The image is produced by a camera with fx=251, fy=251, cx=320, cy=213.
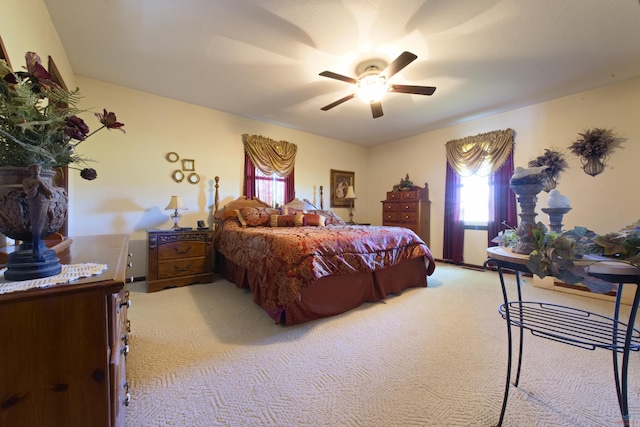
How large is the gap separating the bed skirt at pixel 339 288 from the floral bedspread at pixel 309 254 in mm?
134

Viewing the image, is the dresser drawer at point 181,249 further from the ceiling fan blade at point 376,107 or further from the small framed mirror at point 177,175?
the ceiling fan blade at point 376,107

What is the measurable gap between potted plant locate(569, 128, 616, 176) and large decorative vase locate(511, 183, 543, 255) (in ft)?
10.4

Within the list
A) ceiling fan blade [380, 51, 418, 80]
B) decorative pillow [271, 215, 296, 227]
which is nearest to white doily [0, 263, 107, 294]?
ceiling fan blade [380, 51, 418, 80]

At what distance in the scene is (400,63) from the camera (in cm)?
223

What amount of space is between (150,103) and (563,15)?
4705 millimetres

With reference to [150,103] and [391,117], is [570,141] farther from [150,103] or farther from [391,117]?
[150,103]

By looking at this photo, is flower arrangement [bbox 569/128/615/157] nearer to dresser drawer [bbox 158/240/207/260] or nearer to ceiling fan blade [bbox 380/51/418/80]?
ceiling fan blade [bbox 380/51/418/80]

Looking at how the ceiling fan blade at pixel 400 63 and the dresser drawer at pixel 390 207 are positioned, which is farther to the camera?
the dresser drawer at pixel 390 207

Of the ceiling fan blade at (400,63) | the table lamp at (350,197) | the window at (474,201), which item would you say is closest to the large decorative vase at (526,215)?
the ceiling fan blade at (400,63)

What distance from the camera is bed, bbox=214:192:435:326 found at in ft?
7.37

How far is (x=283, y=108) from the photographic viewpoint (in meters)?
4.04

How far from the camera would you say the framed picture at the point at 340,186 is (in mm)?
5723

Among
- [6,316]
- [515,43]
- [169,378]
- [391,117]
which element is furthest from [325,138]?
[6,316]

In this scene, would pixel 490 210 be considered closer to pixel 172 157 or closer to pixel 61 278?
pixel 61 278
